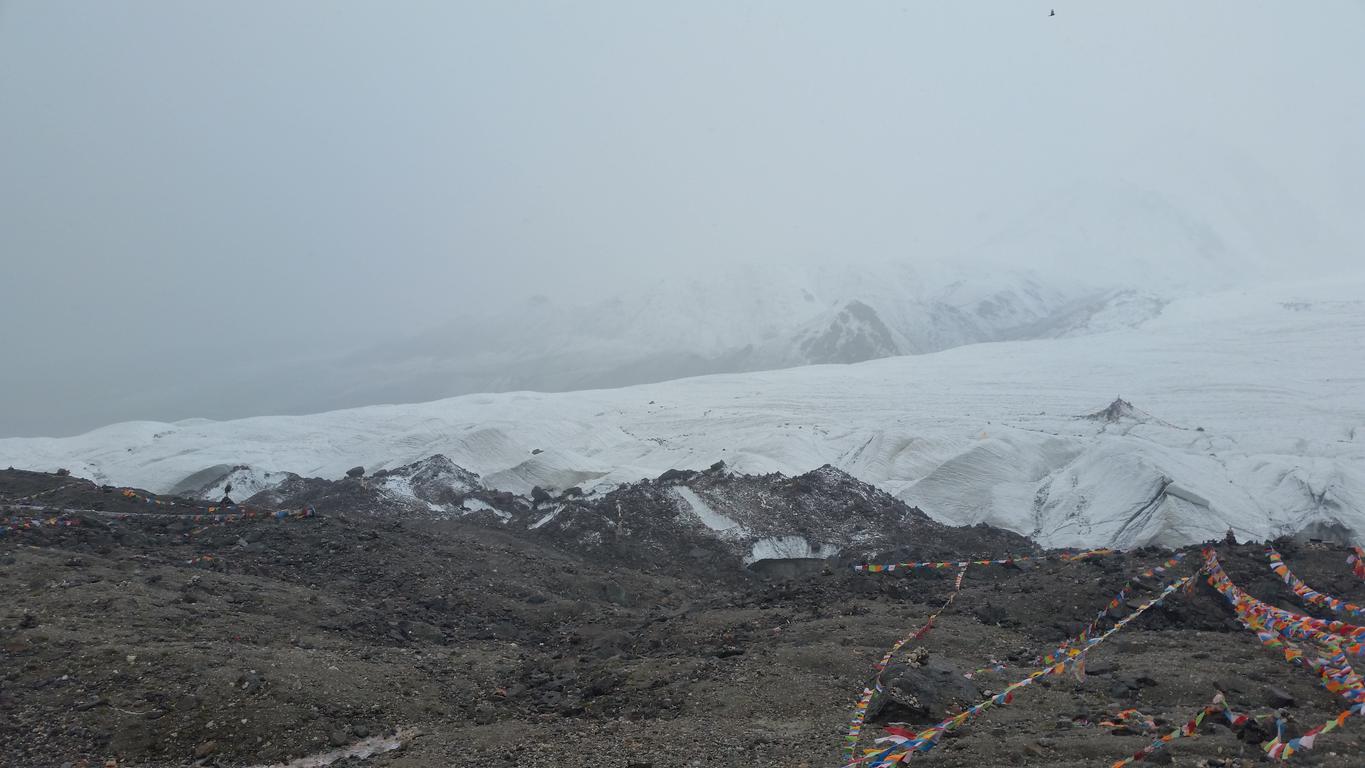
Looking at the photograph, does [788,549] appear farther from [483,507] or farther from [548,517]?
[483,507]

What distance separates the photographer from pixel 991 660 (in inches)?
396

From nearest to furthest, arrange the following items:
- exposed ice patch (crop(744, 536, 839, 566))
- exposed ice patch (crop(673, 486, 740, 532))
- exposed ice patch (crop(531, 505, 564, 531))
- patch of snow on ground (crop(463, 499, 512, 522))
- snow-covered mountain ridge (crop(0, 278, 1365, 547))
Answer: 1. exposed ice patch (crop(744, 536, 839, 566))
2. exposed ice patch (crop(673, 486, 740, 532))
3. exposed ice patch (crop(531, 505, 564, 531))
4. snow-covered mountain ridge (crop(0, 278, 1365, 547))
5. patch of snow on ground (crop(463, 499, 512, 522))

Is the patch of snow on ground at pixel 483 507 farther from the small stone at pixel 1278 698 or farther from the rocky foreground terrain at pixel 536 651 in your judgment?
the small stone at pixel 1278 698

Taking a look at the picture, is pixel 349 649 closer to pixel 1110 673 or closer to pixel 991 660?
pixel 991 660

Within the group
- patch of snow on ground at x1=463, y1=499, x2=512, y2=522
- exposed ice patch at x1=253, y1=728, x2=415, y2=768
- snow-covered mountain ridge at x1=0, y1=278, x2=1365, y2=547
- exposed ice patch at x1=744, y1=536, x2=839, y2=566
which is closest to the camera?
exposed ice patch at x1=253, y1=728, x2=415, y2=768

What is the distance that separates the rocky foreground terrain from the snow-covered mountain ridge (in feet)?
13.5

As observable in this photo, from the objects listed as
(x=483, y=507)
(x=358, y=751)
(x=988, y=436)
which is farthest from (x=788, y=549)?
(x=358, y=751)

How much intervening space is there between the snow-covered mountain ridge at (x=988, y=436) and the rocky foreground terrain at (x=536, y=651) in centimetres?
412

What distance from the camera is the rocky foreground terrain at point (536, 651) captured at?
7.92 metres

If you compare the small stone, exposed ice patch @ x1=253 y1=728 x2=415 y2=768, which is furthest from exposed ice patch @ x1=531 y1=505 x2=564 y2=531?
the small stone

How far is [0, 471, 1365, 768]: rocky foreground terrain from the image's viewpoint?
7.92m

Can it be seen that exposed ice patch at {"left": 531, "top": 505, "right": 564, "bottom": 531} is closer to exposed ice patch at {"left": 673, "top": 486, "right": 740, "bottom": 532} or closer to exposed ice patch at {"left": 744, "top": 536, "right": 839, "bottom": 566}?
exposed ice patch at {"left": 673, "top": 486, "right": 740, "bottom": 532}

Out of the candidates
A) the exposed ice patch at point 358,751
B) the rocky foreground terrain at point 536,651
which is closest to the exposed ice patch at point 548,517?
the rocky foreground terrain at point 536,651

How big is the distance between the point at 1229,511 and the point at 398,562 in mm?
15637
